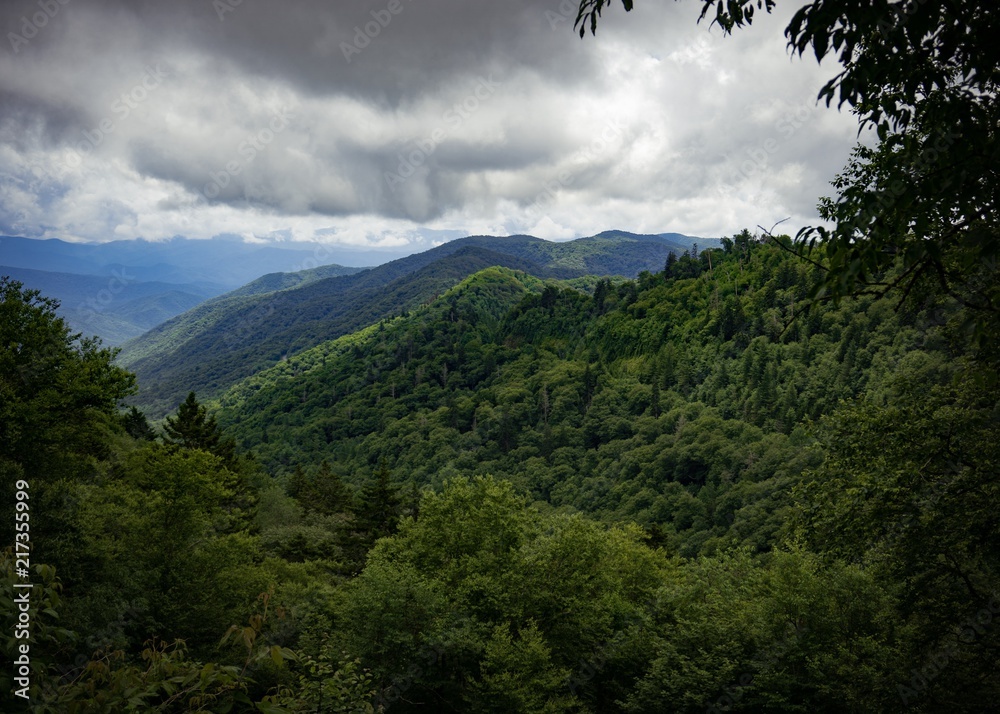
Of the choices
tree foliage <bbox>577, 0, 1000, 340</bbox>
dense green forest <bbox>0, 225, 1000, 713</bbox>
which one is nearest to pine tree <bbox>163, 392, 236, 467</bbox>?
dense green forest <bbox>0, 225, 1000, 713</bbox>

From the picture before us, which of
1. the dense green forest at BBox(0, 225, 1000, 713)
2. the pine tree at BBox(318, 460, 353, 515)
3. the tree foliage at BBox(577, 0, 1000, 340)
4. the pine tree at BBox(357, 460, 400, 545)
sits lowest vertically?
the pine tree at BBox(318, 460, 353, 515)

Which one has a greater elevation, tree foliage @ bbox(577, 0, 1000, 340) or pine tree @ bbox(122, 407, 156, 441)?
tree foliage @ bbox(577, 0, 1000, 340)

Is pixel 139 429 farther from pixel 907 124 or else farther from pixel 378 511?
pixel 907 124

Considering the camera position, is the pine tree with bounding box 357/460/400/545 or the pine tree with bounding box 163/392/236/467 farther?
the pine tree with bounding box 163/392/236/467

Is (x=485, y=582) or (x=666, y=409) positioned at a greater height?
(x=485, y=582)

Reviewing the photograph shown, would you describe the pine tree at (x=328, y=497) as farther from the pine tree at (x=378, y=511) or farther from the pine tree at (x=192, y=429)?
the pine tree at (x=378, y=511)

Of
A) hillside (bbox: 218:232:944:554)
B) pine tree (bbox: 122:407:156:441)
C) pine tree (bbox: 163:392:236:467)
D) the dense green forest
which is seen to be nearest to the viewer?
the dense green forest

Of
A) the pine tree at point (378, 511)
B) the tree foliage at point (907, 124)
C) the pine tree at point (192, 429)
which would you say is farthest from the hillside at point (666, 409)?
the tree foliage at point (907, 124)

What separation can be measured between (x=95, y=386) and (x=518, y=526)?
62.5ft

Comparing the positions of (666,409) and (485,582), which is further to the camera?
(666,409)

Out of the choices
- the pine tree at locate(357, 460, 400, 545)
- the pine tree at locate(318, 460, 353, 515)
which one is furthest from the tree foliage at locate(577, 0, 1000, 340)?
the pine tree at locate(318, 460, 353, 515)

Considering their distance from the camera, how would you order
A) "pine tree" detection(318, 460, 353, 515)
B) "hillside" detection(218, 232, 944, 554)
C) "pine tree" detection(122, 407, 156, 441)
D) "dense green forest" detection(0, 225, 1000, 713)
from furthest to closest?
"hillside" detection(218, 232, 944, 554)
"pine tree" detection(318, 460, 353, 515)
"pine tree" detection(122, 407, 156, 441)
"dense green forest" detection(0, 225, 1000, 713)

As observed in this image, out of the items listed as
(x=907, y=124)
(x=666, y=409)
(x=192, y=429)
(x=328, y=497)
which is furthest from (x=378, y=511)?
(x=666, y=409)

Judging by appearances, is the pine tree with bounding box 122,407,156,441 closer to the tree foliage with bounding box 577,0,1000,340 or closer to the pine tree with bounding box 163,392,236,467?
Answer: the pine tree with bounding box 163,392,236,467
